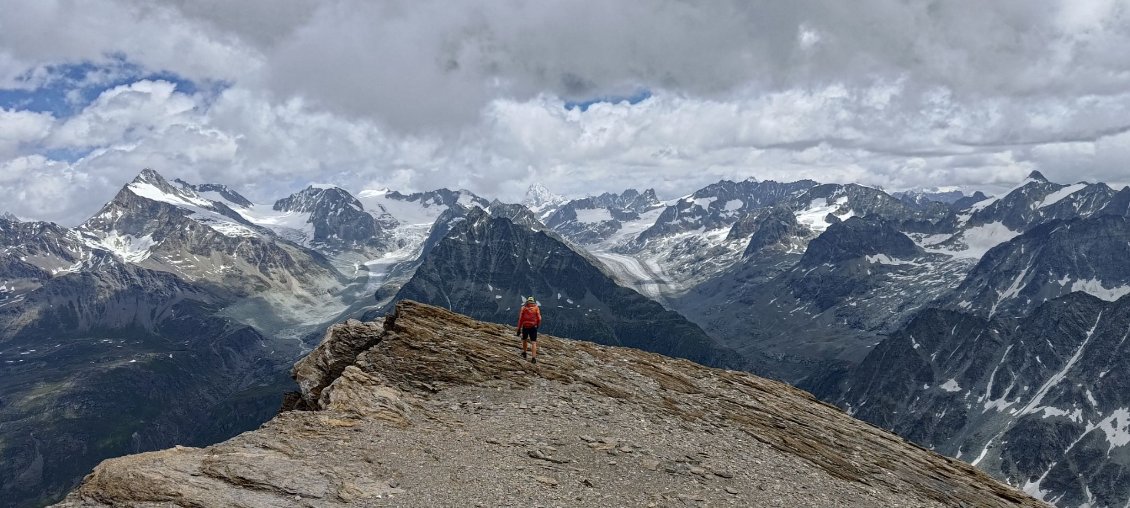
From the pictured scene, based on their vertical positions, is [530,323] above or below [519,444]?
above

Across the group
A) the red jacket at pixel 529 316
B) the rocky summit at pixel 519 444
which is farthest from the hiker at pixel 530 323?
the rocky summit at pixel 519 444

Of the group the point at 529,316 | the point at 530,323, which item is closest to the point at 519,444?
the point at 530,323

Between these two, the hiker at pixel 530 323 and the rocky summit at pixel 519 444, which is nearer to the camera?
the rocky summit at pixel 519 444

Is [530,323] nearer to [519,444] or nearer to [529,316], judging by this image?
[529,316]

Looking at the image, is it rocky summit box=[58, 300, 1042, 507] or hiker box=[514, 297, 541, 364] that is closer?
rocky summit box=[58, 300, 1042, 507]

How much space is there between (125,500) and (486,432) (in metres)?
15.2

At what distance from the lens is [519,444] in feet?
105

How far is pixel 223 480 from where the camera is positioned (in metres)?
25.0

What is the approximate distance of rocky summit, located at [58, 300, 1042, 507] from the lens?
2595 centimetres

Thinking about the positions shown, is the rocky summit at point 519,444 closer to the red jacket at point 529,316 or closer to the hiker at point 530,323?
the hiker at point 530,323

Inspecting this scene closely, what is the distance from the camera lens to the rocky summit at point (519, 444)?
1022 inches

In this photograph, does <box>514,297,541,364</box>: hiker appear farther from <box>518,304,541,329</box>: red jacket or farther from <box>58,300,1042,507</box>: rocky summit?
<box>58,300,1042,507</box>: rocky summit

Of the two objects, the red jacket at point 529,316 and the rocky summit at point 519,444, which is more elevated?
the red jacket at point 529,316

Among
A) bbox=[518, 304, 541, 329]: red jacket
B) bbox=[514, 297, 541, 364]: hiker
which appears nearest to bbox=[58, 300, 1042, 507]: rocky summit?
bbox=[514, 297, 541, 364]: hiker
